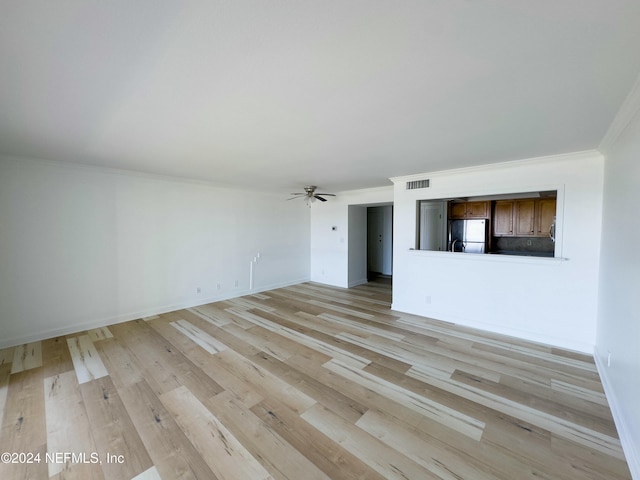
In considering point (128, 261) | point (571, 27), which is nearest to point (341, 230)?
point (128, 261)

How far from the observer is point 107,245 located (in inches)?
162

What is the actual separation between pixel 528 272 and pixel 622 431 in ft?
6.68

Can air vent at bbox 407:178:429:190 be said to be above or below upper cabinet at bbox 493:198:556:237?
above

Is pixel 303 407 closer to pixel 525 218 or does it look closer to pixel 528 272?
pixel 528 272

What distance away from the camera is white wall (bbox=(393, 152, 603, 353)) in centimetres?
323

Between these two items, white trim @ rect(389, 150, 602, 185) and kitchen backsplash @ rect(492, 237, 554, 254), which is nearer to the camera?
white trim @ rect(389, 150, 602, 185)

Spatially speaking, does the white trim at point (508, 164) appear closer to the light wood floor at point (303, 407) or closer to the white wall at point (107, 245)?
the light wood floor at point (303, 407)

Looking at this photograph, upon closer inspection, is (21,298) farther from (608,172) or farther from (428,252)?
(608,172)

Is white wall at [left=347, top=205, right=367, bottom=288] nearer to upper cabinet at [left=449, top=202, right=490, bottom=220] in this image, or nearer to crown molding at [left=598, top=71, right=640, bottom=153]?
upper cabinet at [left=449, top=202, right=490, bottom=220]

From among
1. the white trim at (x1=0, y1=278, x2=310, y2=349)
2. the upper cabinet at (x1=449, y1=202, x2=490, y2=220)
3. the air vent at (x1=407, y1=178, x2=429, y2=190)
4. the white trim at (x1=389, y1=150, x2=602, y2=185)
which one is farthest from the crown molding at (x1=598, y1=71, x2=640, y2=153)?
the white trim at (x1=0, y1=278, x2=310, y2=349)

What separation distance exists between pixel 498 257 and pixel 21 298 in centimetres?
670

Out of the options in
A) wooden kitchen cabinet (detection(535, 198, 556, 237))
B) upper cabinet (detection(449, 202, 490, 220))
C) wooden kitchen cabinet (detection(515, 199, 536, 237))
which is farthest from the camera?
upper cabinet (detection(449, 202, 490, 220))

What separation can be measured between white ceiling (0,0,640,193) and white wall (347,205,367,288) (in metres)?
3.88

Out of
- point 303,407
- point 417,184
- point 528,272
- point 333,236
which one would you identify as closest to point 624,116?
point 528,272
